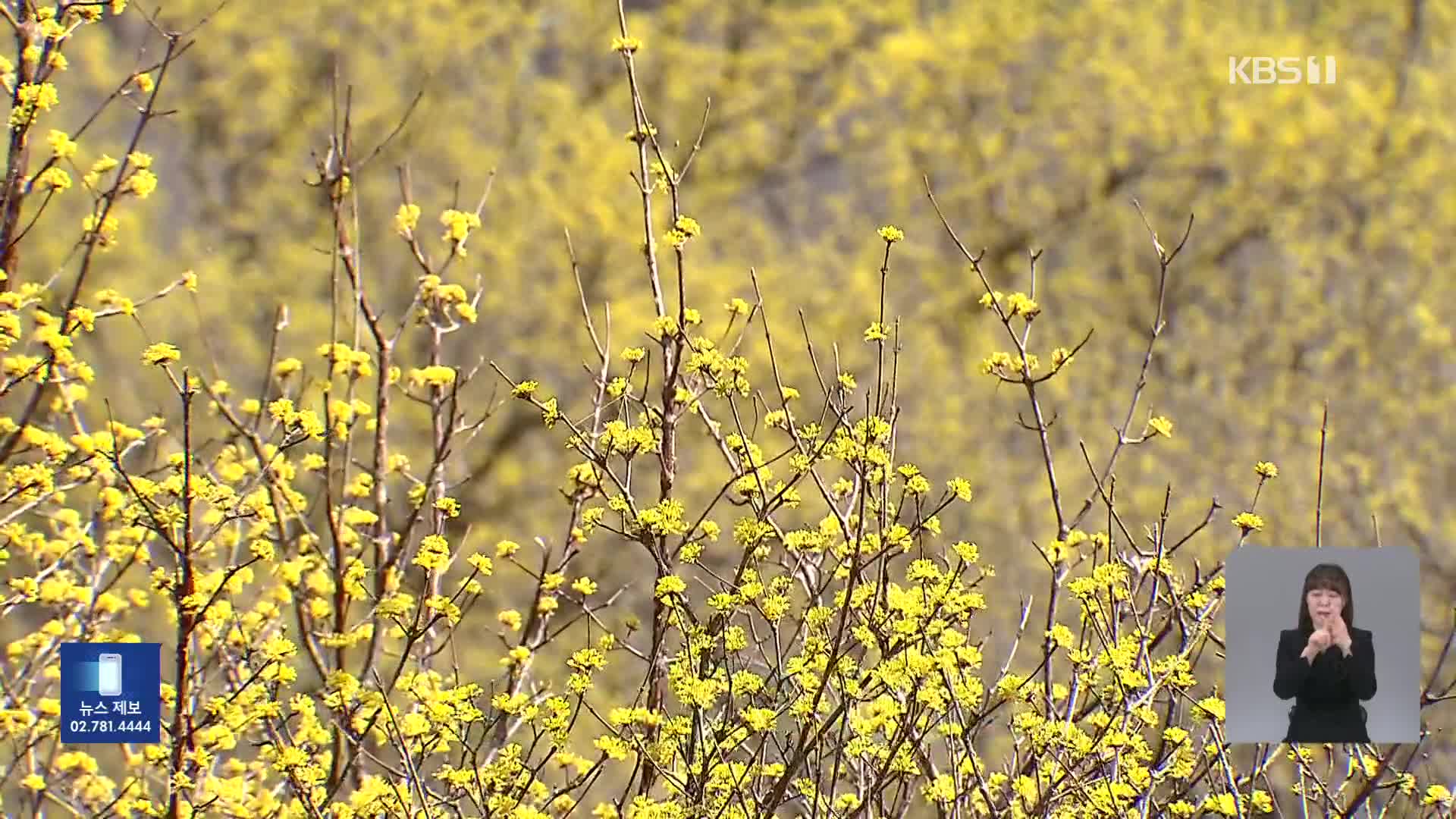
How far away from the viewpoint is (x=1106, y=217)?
1621 millimetres

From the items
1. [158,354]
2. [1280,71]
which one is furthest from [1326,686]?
[158,354]

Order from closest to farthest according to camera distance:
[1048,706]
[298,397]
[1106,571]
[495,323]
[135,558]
→ [1106,571] → [1048,706] → [135,558] → [298,397] → [495,323]

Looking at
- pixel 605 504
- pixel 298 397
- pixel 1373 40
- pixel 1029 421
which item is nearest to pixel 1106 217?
pixel 1029 421

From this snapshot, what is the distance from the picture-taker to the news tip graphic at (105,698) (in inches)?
49.8

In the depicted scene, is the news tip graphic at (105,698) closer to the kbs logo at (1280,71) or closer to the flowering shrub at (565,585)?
the flowering shrub at (565,585)

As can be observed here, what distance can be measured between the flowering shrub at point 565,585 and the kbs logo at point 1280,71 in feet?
1.25

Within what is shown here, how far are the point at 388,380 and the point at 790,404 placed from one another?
0.47 metres

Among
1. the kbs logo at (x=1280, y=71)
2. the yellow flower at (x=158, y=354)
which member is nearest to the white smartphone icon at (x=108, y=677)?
the yellow flower at (x=158, y=354)

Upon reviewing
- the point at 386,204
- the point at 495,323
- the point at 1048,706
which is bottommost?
the point at 1048,706

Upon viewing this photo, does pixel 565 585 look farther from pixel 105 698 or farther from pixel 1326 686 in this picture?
pixel 1326 686

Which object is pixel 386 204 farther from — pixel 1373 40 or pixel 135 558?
pixel 1373 40

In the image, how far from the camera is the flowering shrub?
94cm

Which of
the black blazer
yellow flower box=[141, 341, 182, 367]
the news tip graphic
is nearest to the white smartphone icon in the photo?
the news tip graphic

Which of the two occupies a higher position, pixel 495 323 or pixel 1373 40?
pixel 1373 40
